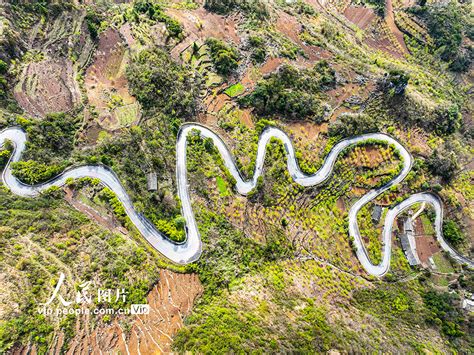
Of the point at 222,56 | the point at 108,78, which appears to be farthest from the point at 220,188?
the point at 108,78

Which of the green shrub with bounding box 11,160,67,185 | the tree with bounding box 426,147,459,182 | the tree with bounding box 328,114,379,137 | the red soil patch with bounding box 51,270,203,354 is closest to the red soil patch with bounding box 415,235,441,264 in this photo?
the tree with bounding box 426,147,459,182

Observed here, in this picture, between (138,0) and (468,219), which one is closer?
(468,219)

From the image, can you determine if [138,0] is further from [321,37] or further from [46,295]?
[46,295]

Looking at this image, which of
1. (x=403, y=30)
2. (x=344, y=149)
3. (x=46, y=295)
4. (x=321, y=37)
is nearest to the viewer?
(x=46, y=295)

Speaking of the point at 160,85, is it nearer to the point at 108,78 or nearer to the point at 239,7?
the point at 108,78

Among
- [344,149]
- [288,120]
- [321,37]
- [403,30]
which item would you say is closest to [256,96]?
[288,120]

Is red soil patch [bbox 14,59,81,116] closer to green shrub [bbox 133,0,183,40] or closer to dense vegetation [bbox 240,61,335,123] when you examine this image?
green shrub [bbox 133,0,183,40]

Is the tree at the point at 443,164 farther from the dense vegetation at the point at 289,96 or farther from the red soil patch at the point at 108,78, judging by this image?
the red soil patch at the point at 108,78
